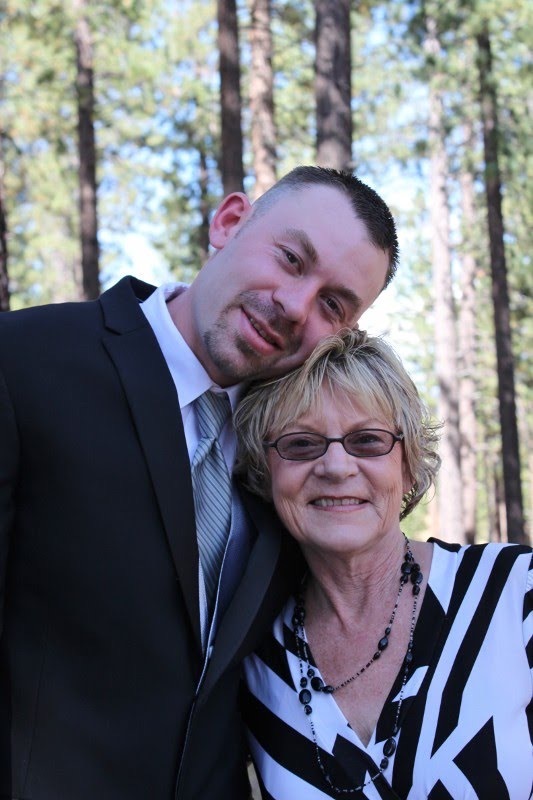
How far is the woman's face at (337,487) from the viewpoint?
2709 mm

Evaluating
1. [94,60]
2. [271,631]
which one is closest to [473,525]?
[94,60]

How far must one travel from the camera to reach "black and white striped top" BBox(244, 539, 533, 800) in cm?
243

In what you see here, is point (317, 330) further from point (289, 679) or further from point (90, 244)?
point (90, 244)

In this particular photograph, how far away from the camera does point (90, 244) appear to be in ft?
45.9

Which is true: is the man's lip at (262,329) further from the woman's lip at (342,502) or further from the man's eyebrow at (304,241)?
the woman's lip at (342,502)

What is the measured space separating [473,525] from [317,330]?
1988 cm

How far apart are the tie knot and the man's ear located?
1.71 feet

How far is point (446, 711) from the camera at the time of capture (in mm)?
2521

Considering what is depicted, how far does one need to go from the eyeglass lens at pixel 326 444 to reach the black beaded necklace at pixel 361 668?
0.42 m

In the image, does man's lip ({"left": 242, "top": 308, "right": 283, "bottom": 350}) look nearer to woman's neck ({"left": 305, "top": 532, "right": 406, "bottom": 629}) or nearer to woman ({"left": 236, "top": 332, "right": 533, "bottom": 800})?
woman ({"left": 236, "top": 332, "right": 533, "bottom": 800})

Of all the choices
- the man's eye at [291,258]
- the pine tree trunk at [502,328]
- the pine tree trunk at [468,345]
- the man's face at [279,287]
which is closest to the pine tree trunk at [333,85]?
the man's face at [279,287]

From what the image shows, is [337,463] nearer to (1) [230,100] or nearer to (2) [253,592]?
(2) [253,592]

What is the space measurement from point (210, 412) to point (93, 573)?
2.25ft

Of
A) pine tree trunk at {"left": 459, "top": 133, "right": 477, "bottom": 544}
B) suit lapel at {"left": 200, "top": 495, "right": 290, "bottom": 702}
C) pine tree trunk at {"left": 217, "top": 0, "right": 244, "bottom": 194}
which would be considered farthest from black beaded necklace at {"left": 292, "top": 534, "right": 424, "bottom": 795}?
pine tree trunk at {"left": 459, "top": 133, "right": 477, "bottom": 544}
